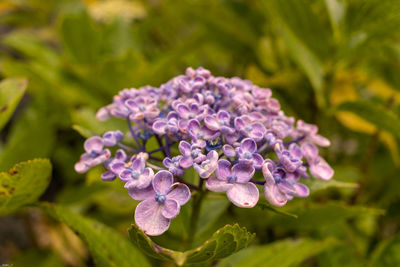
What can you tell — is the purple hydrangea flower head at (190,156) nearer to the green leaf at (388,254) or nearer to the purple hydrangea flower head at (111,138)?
the purple hydrangea flower head at (111,138)

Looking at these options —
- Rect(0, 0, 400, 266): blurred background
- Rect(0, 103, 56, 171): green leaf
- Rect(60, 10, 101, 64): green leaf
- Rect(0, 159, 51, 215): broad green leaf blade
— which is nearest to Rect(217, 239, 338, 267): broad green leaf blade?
Rect(0, 0, 400, 266): blurred background

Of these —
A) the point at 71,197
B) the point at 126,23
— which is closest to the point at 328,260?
the point at 71,197

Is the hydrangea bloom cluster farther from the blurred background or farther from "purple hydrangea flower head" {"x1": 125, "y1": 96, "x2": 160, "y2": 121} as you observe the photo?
the blurred background

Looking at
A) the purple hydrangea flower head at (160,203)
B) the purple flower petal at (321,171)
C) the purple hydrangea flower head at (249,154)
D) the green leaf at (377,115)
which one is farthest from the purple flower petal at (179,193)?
the green leaf at (377,115)

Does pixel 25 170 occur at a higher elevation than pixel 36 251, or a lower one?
higher

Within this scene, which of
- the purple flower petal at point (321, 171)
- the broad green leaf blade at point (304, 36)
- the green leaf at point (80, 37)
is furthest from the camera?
the green leaf at point (80, 37)

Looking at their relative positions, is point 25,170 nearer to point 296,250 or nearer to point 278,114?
point 278,114
